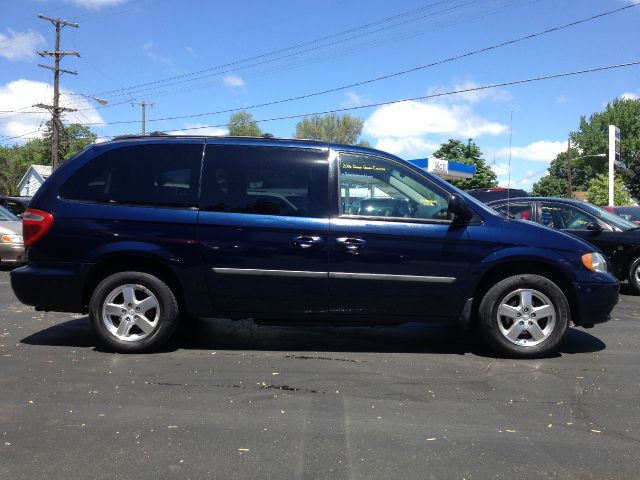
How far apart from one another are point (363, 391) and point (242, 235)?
1.72m

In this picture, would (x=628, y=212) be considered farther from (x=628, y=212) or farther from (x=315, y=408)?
(x=315, y=408)

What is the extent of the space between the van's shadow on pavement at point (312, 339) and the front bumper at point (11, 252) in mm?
5359

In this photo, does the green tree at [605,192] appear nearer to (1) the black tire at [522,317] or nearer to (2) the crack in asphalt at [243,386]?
(1) the black tire at [522,317]

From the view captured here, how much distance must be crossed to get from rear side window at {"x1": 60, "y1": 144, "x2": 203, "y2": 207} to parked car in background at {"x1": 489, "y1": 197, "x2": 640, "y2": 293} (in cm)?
529

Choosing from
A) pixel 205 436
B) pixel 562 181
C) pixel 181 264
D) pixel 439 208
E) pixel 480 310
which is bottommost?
pixel 205 436

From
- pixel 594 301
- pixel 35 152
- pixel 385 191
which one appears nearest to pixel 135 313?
pixel 385 191

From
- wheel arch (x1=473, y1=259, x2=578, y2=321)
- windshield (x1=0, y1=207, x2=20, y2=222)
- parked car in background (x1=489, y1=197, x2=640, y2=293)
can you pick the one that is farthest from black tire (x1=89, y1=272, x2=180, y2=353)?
windshield (x1=0, y1=207, x2=20, y2=222)

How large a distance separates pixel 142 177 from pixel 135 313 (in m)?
1.25

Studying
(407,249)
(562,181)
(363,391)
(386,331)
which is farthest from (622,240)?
(562,181)

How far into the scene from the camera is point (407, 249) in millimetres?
4977

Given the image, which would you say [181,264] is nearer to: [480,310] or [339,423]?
[339,423]

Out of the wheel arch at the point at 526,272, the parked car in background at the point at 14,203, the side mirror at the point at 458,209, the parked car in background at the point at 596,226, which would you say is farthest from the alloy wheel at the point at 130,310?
the parked car in background at the point at 14,203

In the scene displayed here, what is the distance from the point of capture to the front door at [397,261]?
16.3ft

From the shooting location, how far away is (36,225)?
16.8ft
